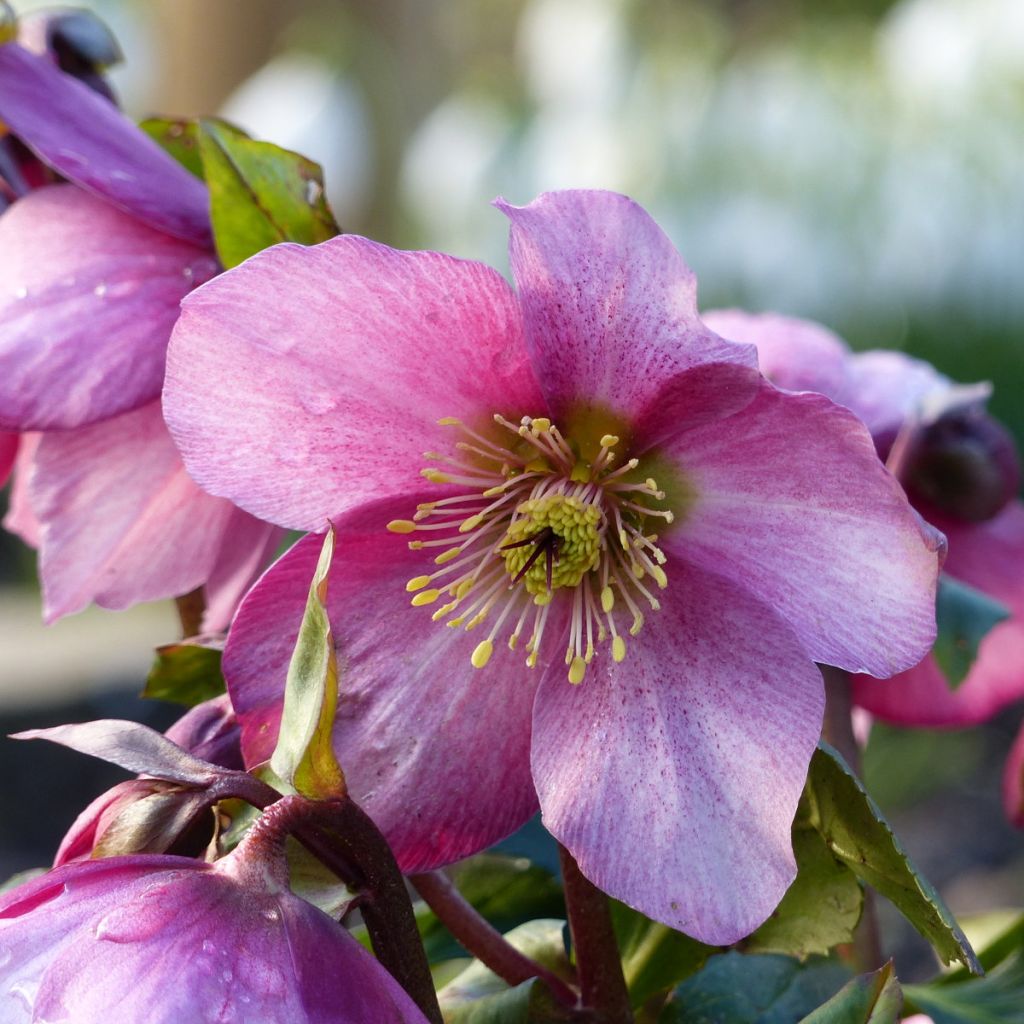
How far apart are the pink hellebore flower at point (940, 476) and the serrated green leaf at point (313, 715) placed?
0.77ft

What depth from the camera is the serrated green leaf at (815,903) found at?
40 cm

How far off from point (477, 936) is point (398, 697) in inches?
3.2

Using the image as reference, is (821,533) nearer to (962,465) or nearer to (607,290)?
(607,290)

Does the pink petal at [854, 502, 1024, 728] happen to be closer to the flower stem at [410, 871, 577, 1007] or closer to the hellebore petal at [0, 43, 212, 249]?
the flower stem at [410, 871, 577, 1007]

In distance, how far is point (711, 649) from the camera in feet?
1.20

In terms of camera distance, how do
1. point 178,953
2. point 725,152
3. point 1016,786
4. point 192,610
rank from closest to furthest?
point 178,953 → point 192,610 → point 1016,786 → point 725,152

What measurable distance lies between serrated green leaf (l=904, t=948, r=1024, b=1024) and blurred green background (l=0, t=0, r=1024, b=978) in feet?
6.58

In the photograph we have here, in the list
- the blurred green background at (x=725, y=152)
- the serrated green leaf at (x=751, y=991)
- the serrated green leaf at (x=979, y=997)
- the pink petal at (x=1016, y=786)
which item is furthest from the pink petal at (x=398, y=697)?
the blurred green background at (x=725, y=152)

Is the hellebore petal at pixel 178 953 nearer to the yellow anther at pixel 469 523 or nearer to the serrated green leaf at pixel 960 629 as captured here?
the yellow anther at pixel 469 523

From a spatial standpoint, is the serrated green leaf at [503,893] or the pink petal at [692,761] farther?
the serrated green leaf at [503,893]

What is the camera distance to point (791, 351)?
1.66ft

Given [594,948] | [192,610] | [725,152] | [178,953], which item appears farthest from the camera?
[725,152]

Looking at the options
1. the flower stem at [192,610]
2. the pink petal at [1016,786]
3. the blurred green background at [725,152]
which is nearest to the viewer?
the flower stem at [192,610]

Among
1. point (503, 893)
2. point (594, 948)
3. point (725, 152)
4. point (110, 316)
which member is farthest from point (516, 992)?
point (725, 152)
